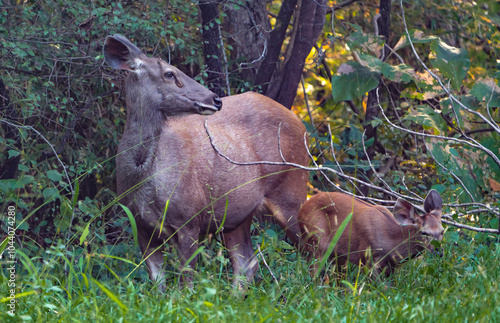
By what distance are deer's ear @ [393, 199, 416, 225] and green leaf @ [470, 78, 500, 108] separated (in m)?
1.81

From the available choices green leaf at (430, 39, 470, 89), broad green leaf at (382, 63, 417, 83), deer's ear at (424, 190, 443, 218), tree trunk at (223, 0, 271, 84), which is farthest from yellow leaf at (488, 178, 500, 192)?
tree trunk at (223, 0, 271, 84)

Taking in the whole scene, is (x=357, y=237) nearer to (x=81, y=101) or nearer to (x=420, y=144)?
(x=81, y=101)

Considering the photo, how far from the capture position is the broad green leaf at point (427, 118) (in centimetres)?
584

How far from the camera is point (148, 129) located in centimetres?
472

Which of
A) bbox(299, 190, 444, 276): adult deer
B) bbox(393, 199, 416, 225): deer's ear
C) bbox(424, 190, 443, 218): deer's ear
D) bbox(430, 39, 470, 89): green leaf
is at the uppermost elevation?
bbox(430, 39, 470, 89): green leaf

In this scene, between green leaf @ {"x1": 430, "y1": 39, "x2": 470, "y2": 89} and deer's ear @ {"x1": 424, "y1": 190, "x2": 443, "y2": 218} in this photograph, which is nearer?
deer's ear @ {"x1": 424, "y1": 190, "x2": 443, "y2": 218}

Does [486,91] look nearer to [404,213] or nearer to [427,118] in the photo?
[427,118]

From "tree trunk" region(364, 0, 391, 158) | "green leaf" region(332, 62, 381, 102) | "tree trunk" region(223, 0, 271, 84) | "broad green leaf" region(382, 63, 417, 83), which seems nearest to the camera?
"broad green leaf" region(382, 63, 417, 83)

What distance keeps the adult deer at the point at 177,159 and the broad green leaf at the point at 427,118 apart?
1469 mm

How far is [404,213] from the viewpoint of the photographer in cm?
465

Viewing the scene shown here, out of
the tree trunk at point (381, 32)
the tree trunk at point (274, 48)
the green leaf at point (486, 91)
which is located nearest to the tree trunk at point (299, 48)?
the tree trunk at point (274, 48)

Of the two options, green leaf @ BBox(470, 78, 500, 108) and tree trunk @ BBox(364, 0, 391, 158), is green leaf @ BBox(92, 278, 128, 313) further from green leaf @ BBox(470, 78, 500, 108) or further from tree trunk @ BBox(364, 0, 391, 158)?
tree trunk @ BBox(364, 0, 391, 158)

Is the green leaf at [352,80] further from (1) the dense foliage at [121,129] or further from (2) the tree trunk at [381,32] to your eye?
(2) the tree trunk at [381,32]

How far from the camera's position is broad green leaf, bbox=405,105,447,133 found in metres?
5.84
